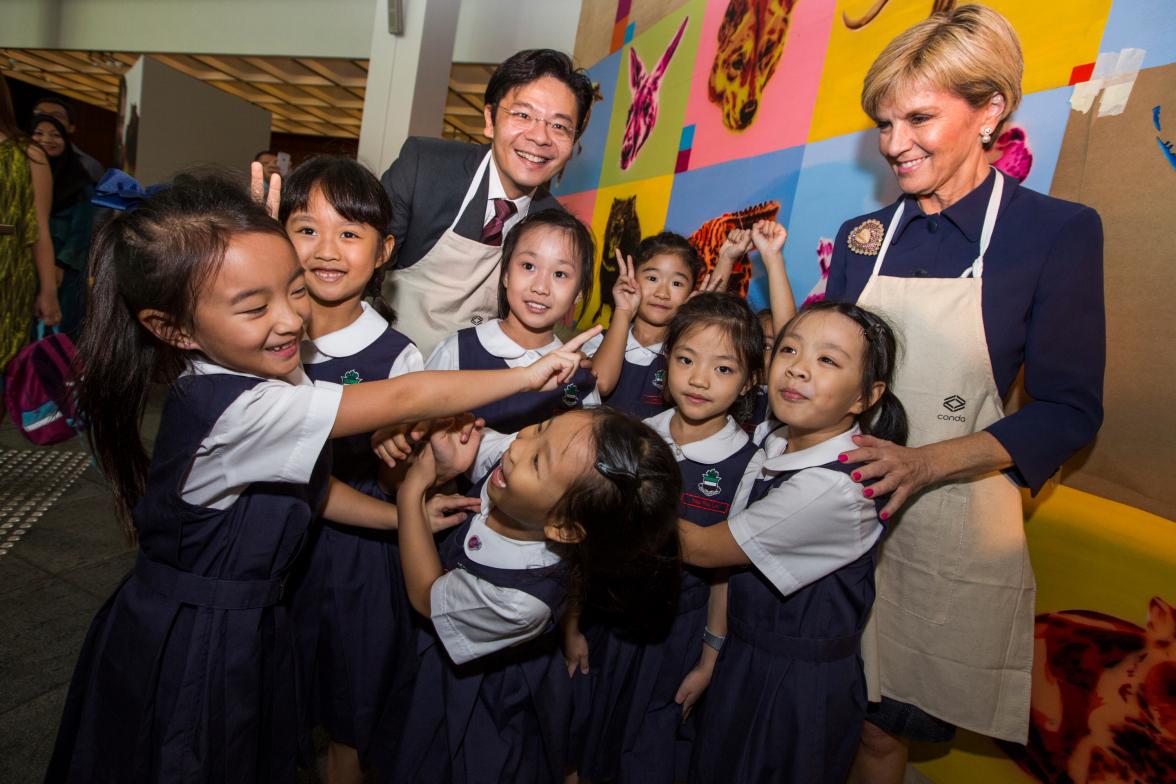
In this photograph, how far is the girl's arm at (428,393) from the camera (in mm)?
1109

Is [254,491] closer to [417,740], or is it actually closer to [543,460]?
[543,460]

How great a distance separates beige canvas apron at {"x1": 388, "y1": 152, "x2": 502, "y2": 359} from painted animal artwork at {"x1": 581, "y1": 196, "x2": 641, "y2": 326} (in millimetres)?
1582

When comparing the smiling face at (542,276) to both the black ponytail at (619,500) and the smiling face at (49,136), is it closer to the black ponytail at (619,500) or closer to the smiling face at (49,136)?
the black ponytail at (619,500)

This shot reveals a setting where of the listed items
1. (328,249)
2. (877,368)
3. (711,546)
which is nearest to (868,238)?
(877,368)

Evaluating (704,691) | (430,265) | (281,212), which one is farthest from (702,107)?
(704,691)

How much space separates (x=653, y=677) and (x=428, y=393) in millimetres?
919

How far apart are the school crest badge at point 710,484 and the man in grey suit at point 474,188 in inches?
35.2

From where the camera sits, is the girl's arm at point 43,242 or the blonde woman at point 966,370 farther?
the girl's arm at point 43,242

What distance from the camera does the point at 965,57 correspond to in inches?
50.4

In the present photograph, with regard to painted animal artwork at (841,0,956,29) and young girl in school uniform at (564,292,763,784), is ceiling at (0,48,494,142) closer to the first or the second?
painted animal artwork at (841,0,956,29)

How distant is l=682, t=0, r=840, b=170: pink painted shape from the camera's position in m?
2.28

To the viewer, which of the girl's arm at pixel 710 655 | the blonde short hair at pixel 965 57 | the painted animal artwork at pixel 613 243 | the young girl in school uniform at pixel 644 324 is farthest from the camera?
the painted animal artwork at pixel 613 243

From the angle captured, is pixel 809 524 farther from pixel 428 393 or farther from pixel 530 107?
pixel 530 107

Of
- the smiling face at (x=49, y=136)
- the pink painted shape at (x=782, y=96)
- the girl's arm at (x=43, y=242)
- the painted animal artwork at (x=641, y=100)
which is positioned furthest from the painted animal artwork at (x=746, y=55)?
the smiling face at (x=49, y=136)
